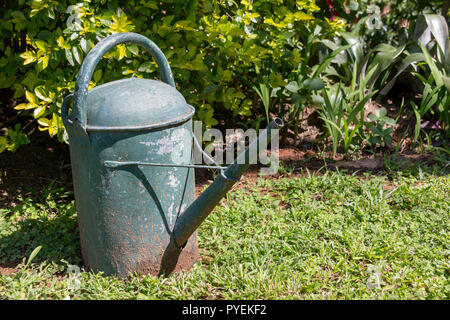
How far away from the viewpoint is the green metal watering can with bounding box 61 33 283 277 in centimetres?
193

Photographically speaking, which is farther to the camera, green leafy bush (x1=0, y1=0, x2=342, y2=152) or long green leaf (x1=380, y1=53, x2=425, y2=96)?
long green leaf (x1=380, y1=53, x2=425, y2=96)

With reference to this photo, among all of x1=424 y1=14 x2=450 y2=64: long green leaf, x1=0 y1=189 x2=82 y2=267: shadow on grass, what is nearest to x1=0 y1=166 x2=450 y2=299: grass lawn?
x1=0 y1=189 x2=82 y2=267: shadow on grass

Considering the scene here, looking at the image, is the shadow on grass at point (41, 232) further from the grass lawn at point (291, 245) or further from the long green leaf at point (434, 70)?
the long green leaf at point (434, 70)

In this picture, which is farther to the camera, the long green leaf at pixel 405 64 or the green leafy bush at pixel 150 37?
the long green leaf at pixel 405 64

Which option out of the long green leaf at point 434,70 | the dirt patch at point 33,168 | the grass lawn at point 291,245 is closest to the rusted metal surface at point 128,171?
the grass lawn at point 291,245

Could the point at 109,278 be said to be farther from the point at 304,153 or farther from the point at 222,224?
the point at 304,153

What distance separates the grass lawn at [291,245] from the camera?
83.5 inches

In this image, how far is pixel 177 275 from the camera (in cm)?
225

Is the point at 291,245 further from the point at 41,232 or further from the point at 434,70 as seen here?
the point at 434,70

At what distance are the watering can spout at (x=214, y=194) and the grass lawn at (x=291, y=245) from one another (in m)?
0.24

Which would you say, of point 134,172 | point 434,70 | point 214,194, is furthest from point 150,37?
point 434,70

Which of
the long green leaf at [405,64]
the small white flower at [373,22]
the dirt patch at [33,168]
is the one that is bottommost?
the dirt patch at [33,168]

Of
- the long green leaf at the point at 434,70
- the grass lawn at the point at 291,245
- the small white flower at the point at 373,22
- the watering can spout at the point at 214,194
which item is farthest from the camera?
the small white flower at the point at 373,22

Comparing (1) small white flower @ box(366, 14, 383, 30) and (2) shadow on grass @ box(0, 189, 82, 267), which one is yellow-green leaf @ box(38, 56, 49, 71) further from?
(1) small white flower @ box(366, 14, 383, 30)
